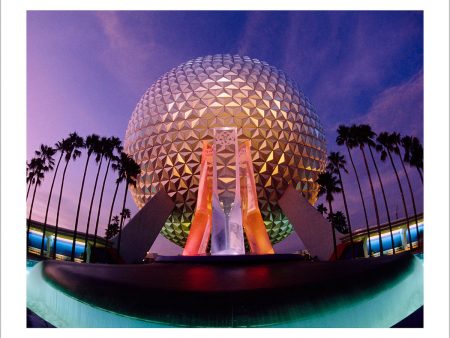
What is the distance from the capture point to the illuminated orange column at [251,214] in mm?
20016

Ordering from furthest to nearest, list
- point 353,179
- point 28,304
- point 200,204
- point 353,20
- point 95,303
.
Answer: point 353,179, point 200,204, point 353,20, point 28,304, point 95,303

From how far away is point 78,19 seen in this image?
12656 mm

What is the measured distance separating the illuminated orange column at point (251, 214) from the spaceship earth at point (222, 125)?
561 cm

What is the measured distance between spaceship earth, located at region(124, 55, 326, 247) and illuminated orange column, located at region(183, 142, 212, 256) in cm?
525

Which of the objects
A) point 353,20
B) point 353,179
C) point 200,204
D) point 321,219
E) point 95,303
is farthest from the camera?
point 353,179

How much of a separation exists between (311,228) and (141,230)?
424 inches

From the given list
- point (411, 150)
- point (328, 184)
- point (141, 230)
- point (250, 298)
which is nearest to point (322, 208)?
point (328, 184)

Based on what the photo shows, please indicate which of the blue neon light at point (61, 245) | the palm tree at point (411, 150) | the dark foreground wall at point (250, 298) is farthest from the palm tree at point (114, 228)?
the dark foreground wall at point (250, 298)

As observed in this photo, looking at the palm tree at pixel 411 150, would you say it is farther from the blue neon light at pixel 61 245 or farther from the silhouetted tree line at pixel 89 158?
the blue neon light at pixel 61 245

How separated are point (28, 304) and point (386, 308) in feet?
27.1

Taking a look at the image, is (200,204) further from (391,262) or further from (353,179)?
(353,179)

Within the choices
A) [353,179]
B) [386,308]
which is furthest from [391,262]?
[353,179]

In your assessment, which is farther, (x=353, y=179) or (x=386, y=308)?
(x=353, y=179)

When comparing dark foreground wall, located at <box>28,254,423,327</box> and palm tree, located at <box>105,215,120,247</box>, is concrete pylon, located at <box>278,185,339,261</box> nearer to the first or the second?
dark foreground wall, located at <box>28,254,423,327</box>
